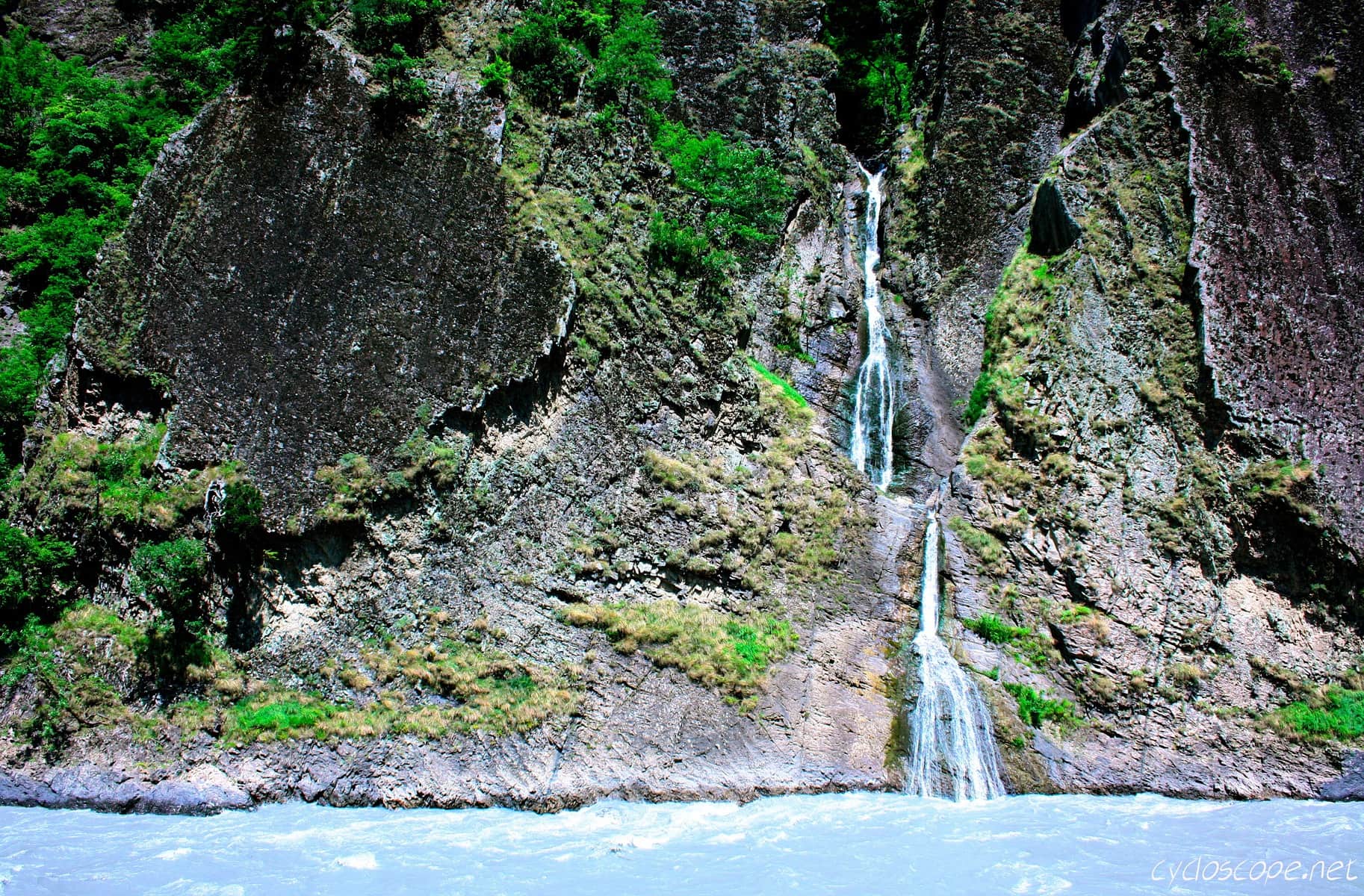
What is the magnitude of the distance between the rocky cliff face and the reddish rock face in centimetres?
8

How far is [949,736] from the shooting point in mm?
11516

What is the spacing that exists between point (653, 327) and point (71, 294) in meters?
10.1

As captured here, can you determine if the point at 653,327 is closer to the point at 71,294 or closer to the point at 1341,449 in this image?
the point at 71,294

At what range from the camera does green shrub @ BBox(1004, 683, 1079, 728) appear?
1181 centimetres

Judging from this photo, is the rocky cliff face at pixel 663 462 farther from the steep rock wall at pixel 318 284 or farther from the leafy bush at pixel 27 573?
the leafy bush at pixel 27 573

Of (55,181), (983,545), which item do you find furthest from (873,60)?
(55,181)

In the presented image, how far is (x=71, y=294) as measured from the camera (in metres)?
13.8

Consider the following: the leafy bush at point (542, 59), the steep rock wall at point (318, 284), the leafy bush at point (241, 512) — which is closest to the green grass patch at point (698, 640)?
the steep rock wall at point (318, 284)

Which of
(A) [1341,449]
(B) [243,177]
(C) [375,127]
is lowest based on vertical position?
(A) [1341,449]

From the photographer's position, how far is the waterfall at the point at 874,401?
15820 mm

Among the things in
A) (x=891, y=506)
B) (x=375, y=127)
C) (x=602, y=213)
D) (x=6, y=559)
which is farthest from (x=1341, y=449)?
(x=6, y=559)

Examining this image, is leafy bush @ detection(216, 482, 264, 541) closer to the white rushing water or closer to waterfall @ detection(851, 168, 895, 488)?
the white rushing water

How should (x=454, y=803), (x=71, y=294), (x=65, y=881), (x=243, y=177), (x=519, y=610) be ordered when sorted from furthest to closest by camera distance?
(x=71, y=294) → (x=243, y=177) → (x=519, y=610) → (x=454, y=803) → (x=65, y=881)

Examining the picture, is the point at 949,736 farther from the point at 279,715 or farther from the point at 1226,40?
the point at 1226,40
